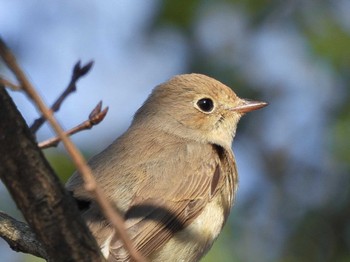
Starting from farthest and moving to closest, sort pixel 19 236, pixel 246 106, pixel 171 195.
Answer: pixel 246 106 < pixel 171 195 < pixel 19 236

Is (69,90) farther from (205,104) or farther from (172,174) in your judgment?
(205,104)

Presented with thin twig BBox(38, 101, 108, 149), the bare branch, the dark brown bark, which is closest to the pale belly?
the bare branch

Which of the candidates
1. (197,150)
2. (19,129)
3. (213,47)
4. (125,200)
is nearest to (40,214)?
(19,129)

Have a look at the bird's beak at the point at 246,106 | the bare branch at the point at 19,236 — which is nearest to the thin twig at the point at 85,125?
the bare branch at the point at 19,236

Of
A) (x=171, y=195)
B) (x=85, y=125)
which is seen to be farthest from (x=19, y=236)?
(x=85, y=125)

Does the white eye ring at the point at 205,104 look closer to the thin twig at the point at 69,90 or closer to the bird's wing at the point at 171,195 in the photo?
the bird's wing at the point at 171,195

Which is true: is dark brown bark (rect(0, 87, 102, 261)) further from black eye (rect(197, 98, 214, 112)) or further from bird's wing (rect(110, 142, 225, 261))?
black eye (rect(197, 98, 214, 112))
